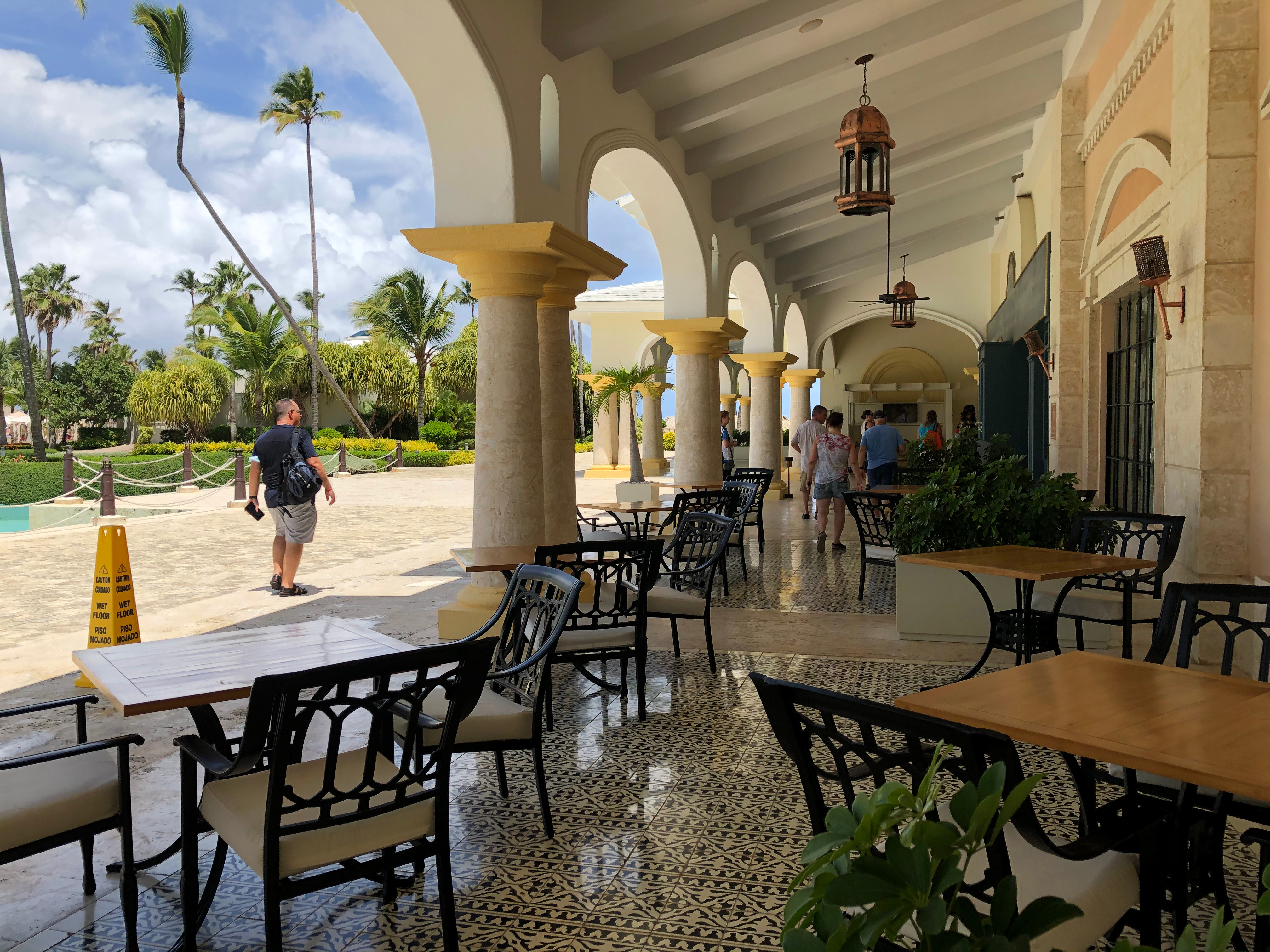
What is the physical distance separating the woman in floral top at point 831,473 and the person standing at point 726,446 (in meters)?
1.92

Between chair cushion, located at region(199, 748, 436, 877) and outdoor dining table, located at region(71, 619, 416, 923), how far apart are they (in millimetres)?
226

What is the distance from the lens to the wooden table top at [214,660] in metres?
2.32

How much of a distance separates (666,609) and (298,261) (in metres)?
192

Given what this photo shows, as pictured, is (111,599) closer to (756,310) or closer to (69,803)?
(69,803)

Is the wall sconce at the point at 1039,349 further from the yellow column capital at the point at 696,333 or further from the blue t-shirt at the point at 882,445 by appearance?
the yellow column capital at the point at 696,333

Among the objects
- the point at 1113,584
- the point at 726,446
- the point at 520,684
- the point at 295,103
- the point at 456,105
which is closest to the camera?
the point at 520,684

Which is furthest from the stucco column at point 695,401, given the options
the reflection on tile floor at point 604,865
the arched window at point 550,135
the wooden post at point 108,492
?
the wooden post at point 108,492

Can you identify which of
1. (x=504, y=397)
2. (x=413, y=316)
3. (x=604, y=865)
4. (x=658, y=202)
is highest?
(x=413, y=316)

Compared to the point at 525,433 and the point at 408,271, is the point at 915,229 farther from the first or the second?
the point at 408,271

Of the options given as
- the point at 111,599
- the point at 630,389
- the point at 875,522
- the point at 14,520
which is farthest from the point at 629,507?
the point at 14,520

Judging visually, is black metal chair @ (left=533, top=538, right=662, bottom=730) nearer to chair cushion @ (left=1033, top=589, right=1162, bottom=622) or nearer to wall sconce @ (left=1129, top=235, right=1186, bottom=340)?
chair cushion @ (left=1033, top=589, right=1162, bottom=622)

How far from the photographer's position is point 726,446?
1524 cm

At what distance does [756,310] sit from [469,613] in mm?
9429

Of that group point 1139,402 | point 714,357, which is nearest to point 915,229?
point 714,357
